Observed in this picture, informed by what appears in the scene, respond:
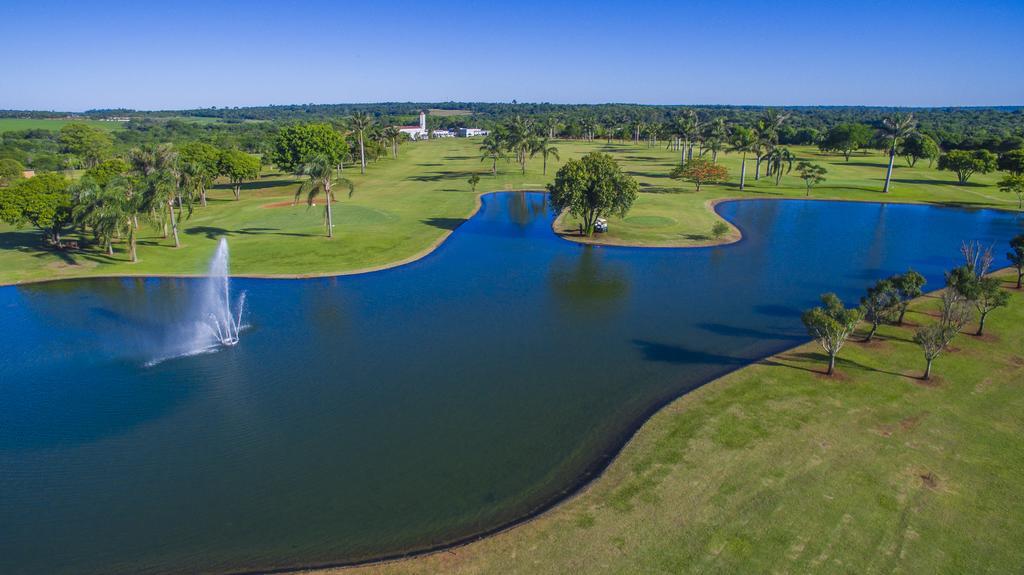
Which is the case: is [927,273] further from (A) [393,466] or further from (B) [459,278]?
(A) [393,466]

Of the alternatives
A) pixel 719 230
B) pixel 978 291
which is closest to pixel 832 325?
pixel 978 291

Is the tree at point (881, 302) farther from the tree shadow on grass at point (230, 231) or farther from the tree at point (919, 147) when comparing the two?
the tree at point (919, 147)

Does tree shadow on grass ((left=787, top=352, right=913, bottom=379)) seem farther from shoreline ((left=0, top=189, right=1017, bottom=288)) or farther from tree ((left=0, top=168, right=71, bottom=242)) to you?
tree ((left=0, top=168, right=71, bottom=242))

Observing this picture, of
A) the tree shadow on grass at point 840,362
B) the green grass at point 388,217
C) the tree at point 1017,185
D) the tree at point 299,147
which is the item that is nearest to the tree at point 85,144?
the green grass at point 388,217

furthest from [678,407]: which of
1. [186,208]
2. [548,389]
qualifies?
[186,208]

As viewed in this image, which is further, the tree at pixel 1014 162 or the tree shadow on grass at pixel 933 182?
the tree shadow on grass at pixel 933 182

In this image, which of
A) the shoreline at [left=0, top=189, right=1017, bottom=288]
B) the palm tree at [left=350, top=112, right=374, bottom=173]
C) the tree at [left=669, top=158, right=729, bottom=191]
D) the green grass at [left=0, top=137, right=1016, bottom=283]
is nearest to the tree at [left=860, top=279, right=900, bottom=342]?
the shoreline at [left=0, top=189, right=1017, bottom=288]
